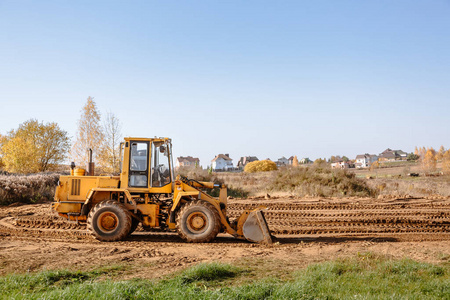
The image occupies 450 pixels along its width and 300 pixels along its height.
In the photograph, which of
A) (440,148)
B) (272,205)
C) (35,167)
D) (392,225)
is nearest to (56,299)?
(392,225)

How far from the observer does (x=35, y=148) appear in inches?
1283

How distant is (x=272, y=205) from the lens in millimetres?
16938

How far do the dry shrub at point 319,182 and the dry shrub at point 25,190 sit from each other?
13.6 metres

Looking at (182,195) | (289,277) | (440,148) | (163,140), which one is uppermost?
(440,148)

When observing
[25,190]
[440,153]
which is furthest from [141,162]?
[440,153]

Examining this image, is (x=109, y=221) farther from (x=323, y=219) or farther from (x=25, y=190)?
(x=25, y=190)

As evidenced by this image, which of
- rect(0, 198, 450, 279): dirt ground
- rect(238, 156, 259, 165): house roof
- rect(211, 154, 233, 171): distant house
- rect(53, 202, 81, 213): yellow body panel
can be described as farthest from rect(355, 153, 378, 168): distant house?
rect(53, 202, 81, 213): yellow body panel

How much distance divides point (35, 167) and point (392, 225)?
29891mm

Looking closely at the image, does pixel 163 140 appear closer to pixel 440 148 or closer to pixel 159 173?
pixel 159 173

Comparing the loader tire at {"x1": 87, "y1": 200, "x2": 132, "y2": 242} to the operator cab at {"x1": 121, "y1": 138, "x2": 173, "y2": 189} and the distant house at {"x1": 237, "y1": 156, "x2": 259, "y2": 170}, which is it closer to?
the operator cab at {"x1": 121, "y1": 138, "x2": 173, "y2": 189}

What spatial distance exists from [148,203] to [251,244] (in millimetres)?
2958

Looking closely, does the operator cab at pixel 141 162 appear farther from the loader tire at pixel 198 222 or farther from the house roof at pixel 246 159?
the house roof at pixel 246 159

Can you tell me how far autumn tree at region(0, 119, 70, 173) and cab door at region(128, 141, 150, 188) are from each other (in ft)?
86.6

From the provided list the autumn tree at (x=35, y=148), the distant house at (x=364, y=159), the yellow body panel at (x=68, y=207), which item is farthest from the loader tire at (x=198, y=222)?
the distant house at (x=364, y=159)
